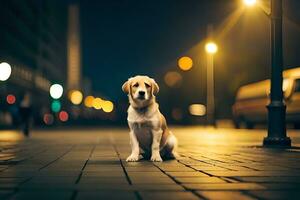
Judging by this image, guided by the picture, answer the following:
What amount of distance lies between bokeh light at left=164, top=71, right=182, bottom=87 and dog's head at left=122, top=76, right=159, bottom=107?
8659 cm

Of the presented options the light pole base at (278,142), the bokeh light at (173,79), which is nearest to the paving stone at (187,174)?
the light pole base at (278,142)

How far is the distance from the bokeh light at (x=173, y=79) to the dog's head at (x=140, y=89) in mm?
86591

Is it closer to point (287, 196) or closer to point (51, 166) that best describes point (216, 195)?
point (287, 196)

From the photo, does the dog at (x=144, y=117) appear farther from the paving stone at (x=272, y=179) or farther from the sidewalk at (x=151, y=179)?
the paving stone at (x=272, y=179)

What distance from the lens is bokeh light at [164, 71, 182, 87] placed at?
321 ft

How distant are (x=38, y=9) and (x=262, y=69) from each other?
5376cm

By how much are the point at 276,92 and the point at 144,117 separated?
19.6 ft

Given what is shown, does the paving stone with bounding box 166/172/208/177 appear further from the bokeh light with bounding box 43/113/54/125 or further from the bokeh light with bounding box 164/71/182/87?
the bokeh light with bounding box 164/71/182/87

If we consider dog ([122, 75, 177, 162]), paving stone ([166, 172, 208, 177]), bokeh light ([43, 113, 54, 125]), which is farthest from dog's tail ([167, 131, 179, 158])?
bokeh light ([43, 113, 54, 125])

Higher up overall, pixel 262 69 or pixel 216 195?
pixel 262 69

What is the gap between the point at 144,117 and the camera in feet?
31.2

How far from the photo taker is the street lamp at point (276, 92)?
14391 millimetres

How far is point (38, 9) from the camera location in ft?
357

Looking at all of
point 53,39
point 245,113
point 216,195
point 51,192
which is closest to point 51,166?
point 51,192
